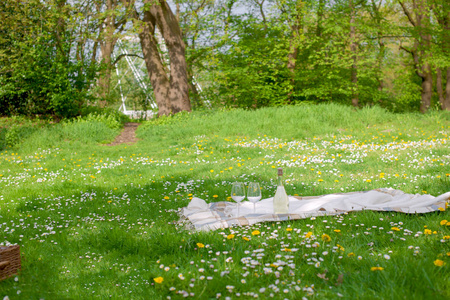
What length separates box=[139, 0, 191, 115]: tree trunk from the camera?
60.6 ft

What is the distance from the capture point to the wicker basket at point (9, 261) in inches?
119

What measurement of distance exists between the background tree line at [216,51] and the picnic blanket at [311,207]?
12132mm

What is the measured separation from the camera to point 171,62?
1883 centimetres

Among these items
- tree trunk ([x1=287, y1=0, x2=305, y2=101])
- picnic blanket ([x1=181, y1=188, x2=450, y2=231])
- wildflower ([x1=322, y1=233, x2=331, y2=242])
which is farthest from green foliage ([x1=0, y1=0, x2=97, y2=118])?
wildflower ([x1=322, y1=233, x2=331, y2=242])

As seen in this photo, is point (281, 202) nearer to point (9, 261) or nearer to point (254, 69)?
point (9, 261)

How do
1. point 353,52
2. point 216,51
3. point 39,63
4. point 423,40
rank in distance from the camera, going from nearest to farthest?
point 39,63
point 423,40
point 353,52
point 216,51

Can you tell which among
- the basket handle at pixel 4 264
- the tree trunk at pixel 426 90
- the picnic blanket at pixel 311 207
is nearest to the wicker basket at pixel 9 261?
the basket handle at pixel 4 264

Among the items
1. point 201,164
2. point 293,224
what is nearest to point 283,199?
point 293,224

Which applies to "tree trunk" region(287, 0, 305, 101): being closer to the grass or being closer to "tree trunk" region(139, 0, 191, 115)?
"tree trunk" region(139, 0, 191, 115)

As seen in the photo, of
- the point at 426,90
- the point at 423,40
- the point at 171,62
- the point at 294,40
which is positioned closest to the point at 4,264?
the point at 171,62

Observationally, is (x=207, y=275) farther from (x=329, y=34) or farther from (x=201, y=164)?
(x=329, y=34)

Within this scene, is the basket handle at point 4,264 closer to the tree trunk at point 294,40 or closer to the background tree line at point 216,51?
the background tree line at point 216,51

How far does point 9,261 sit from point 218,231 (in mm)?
1936

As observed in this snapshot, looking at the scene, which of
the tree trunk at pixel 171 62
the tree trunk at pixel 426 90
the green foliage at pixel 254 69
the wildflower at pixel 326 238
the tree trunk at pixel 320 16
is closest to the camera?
the wildflower at pixel 326 238
